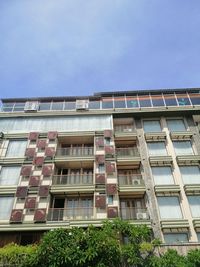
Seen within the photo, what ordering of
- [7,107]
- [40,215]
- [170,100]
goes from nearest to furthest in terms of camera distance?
[40,215] < [7,107] < [170,100]

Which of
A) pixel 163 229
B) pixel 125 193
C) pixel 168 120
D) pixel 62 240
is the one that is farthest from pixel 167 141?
pixel 62 240

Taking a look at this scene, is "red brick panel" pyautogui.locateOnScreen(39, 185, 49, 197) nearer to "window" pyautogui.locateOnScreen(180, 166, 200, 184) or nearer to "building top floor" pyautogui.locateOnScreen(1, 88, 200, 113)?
"building top floor" pyautogui.locateOnScreen(1, 88, 200, 113)

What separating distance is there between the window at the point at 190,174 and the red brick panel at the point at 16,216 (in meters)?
13.1

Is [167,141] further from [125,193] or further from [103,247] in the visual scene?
[103,247]

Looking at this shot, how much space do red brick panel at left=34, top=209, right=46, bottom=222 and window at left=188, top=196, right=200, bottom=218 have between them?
1095 cm

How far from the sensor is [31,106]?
27.1m

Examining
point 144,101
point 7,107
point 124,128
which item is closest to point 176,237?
point 124,128

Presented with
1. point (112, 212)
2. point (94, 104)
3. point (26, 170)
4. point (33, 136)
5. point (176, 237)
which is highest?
point (94, 104)

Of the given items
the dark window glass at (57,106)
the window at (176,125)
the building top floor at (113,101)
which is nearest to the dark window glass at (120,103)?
the building top floor at (113,101)

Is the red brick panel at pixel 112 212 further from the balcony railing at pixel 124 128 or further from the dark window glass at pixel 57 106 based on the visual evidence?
the dark window glass at pixel 57 106

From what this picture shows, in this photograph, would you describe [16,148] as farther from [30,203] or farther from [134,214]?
[134,214]

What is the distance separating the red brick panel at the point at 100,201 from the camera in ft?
63.2

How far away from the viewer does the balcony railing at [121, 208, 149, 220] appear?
63.9ft

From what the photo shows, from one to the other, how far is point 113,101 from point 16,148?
428 inches
